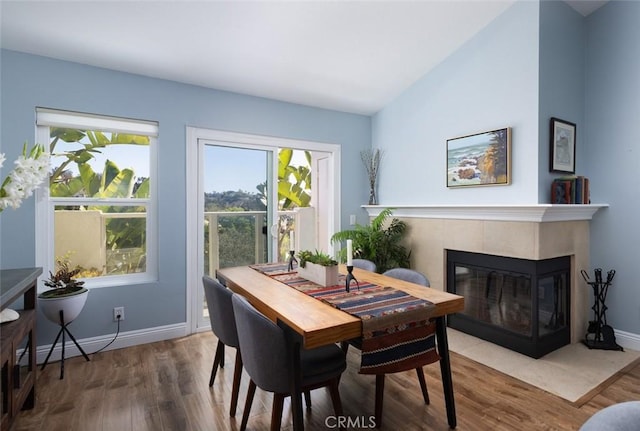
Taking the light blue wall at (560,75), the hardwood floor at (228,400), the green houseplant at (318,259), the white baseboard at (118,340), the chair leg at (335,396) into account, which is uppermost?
the light blue wall at (560,75)

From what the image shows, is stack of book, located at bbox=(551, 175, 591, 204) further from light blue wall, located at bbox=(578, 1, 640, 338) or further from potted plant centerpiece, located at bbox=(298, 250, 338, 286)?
potted plant centerpiece, located at bbox=(298, 250, 338, 286)

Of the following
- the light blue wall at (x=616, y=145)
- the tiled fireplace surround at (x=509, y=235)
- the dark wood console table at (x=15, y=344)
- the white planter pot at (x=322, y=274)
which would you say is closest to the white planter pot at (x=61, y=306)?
the dark wood console table at (x=15, y=344)

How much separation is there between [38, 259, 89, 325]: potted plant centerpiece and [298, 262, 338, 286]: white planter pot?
177cm

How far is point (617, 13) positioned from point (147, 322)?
4970 millimetres

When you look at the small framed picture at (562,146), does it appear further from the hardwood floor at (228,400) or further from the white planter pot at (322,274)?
the white planter pot at (322,274)

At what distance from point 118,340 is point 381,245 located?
2.65 metres

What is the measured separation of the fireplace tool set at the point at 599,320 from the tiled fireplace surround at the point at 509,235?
0.06 meters

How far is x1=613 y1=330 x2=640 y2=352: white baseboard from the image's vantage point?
9.35 ft

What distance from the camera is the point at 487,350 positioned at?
2.86 meters

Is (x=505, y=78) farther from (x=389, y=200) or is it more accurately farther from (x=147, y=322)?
(x=147, y=322)

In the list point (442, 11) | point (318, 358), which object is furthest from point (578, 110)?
point (318, 358)

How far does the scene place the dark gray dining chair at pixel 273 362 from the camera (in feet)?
4.63

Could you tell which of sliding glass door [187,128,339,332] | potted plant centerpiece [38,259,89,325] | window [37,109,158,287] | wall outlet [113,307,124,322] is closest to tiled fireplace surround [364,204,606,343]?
sliding glass door [187,128,339,332]

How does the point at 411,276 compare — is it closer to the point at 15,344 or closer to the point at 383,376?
the point at 383,376
